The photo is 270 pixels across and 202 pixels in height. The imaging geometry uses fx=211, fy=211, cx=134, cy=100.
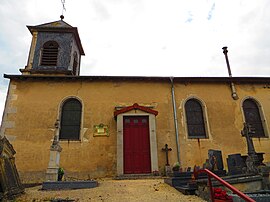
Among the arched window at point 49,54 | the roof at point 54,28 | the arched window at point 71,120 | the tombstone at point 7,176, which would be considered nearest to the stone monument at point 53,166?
the tombstone at point 7,176

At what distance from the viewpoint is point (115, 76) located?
37.6 ft

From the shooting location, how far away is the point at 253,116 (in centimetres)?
1147

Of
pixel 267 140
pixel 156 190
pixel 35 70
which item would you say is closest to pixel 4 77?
pixel 35 70

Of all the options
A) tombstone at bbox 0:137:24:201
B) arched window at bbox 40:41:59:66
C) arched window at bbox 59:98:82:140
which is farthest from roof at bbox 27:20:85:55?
tombstone at bbox 0:137:24:201

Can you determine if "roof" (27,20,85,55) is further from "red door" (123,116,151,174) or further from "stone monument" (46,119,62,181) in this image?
"stone monument" (46,119,62,181)

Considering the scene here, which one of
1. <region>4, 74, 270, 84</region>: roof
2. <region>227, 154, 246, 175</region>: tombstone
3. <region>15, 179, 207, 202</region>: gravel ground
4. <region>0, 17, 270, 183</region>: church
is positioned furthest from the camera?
<region>4, 74, 270, 84</region>: roof

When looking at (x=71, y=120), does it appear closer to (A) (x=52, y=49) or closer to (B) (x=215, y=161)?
(A) (x=52, y=49)

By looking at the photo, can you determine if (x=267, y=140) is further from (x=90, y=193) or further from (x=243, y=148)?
(x=90, y=193)

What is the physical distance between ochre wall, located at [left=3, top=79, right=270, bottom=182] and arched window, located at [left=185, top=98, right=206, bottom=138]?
0.33m

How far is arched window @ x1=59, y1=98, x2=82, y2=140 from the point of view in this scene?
1033cm

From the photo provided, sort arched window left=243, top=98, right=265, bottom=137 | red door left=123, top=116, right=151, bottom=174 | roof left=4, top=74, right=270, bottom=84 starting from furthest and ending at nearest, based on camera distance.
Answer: arched window left=243, top=98, right=265, bottom=137, roof left=4, top=74, right=270, bottom=84, red door left=123, top=116, right=151, bottom=174

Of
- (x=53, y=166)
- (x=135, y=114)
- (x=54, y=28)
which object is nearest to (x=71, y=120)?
(x=135, y=114)

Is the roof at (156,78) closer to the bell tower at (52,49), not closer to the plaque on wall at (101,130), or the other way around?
the bell tower at (52,49)

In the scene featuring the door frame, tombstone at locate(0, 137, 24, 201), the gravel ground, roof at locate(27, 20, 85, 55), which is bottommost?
the gravel ground
